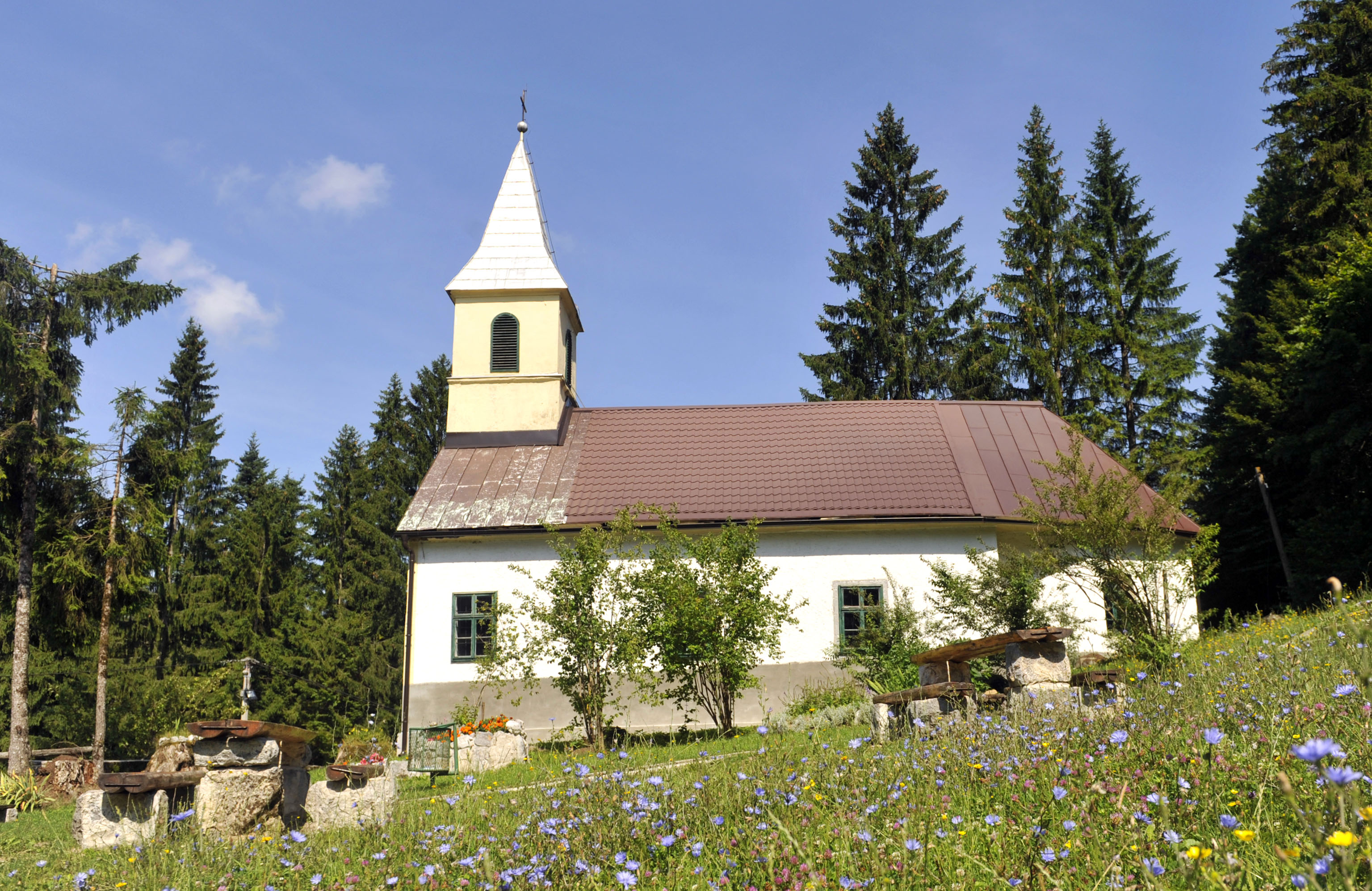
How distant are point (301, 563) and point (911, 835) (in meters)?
46.5

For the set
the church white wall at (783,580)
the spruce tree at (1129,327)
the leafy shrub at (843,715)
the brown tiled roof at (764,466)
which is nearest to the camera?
the leafy shrub at (843,715)

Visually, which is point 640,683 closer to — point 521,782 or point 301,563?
point 521,782

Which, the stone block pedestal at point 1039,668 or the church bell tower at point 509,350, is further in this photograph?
the church bell tower at point 509,350

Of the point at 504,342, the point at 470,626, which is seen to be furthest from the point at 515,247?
the point at 470,626

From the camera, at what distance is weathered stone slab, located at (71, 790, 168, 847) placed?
7570 millimetres

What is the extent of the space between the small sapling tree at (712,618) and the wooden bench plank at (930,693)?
12.9 ft

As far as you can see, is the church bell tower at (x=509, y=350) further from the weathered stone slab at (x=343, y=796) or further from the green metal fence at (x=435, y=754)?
the weathered stone slab at (x=343, y=796)

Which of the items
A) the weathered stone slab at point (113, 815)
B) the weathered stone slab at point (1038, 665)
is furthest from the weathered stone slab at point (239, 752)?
the weathered stone slab at point (1038, 665)

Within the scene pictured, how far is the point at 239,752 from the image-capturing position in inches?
325

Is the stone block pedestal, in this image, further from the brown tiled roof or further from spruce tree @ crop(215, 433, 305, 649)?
spruce tree @ crop(215, 433, 305, 649)

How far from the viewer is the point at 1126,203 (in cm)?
3366

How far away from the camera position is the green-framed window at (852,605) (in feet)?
59.6

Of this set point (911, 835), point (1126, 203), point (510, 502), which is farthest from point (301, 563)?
point (911, 835)

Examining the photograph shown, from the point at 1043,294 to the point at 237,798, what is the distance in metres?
29.8
